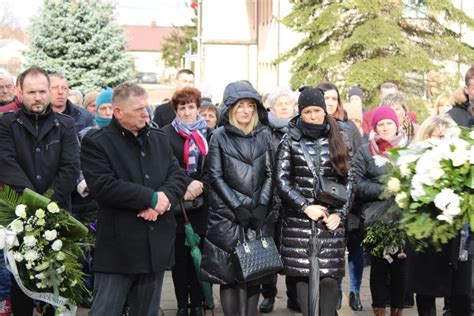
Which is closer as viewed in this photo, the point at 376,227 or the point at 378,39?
the point at 376,227

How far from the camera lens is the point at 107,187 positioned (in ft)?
21.8

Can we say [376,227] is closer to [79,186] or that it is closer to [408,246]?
[408,246]

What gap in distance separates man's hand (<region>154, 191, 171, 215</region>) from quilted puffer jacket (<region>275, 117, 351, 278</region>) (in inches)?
45.1

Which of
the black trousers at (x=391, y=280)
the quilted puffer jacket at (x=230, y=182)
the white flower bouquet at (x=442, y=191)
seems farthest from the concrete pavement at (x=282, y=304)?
the white flower bouquet at (x=442, y=191)

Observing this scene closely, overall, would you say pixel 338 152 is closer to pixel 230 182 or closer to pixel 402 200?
pixel 230 182

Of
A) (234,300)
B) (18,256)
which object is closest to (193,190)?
(234,300)

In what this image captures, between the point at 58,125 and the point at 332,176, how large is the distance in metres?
2.31

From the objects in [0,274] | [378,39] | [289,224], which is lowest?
[0,274]

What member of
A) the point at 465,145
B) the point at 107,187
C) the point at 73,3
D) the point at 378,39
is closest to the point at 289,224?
the point at 107,187

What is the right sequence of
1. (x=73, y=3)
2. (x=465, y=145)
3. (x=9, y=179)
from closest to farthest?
(x=465, y=145), (x=9, y=179), (x=73, y=3)

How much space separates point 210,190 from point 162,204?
1160 millimetres

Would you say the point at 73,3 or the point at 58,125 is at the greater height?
the point at 73,3

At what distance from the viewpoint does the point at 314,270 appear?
7453 mm

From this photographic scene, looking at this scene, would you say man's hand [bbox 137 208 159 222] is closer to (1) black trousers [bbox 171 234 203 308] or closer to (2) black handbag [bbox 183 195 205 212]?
(2) black handbag [bbox 183 195 205 212]
